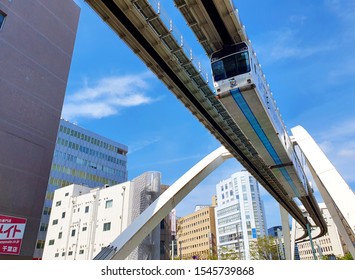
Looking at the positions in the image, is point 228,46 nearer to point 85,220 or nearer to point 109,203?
point 109,203

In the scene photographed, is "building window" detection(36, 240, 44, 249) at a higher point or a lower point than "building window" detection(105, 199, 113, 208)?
lower

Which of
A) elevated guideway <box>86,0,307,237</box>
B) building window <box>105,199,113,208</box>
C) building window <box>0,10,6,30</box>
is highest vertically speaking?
building window <box>0,10,6,30</box>

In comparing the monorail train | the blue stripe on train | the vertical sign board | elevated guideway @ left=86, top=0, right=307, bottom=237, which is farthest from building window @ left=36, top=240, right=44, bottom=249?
the monorail train

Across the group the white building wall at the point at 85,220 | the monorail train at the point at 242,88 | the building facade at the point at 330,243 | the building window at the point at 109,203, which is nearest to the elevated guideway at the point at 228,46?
the monorail train at the point at 242,88

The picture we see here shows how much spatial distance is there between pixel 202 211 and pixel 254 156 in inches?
5394

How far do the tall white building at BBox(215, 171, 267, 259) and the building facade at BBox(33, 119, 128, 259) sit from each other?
78150 millimetres

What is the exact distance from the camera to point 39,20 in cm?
2622

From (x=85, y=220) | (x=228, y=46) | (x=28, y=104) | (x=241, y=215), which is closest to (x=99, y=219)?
(x=85, y=220)

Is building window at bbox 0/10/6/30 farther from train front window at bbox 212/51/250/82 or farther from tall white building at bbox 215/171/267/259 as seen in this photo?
tall white building at bbox 215/171/267/259

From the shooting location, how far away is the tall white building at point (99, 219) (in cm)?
5230

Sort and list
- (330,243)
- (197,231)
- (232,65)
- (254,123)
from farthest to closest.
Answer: (197,231) < (330,243) < (254,123) < (232,65)

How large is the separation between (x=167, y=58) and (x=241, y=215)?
146951mm

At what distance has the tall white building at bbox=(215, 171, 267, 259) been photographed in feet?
488

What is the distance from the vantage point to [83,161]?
89.0 m
